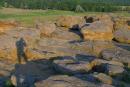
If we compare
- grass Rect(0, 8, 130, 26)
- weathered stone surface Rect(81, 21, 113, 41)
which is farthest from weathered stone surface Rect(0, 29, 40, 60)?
grass Rect(0, 8, 130, 26)

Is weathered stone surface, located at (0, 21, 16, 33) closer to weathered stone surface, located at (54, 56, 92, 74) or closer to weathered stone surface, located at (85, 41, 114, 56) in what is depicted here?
weathered stone surface, located at (85, 41, 114, 56)

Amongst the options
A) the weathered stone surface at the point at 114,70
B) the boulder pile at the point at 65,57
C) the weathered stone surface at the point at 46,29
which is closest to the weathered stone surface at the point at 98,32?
the boulder pile at the point at 65,57

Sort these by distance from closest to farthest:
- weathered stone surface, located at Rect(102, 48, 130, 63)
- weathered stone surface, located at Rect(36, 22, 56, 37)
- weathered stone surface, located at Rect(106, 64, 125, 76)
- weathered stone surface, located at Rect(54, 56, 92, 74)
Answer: weathered stone surface, located at Rect(106, 64, 125, 76)
weathered stone surface, located at Rect(54, 56, 92, 74)
weathered stone surface, located at Rect(102, 48, 130, 63)
weathered stone surface, located at Rect(36, 22, 56, 37)

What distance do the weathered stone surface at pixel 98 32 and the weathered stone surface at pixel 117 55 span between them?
5.79 m

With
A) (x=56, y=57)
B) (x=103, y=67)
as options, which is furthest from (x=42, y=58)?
(x=103, y=67)

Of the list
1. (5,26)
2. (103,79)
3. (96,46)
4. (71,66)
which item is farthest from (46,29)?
(103,79)

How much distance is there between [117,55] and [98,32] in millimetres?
8632

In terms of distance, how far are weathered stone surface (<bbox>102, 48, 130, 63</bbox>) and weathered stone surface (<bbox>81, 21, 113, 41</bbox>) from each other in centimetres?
579

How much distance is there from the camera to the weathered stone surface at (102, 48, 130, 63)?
29.4 m

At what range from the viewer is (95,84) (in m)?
19.5

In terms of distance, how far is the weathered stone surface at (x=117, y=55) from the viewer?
29359 millimetres

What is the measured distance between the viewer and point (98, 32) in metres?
39.0

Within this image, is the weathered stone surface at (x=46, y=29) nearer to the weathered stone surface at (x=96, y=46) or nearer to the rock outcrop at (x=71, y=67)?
the weathered stone surface at (x=96, y=46)

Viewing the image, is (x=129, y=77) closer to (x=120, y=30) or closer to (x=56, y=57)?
(x=56, y=57)
